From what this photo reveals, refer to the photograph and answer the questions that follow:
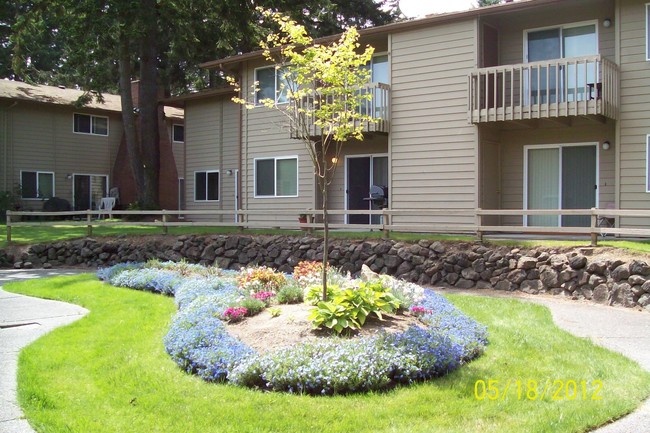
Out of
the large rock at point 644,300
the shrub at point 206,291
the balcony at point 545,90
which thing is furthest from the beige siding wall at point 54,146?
the large rock at point 644,300

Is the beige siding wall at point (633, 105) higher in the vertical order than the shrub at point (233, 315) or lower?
higher

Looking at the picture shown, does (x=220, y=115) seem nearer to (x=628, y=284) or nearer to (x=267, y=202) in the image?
(x=267, y=202)

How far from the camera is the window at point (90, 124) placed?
30219 mm

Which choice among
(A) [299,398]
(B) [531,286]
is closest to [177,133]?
(B) [531,286]

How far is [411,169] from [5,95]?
1954 centimetres

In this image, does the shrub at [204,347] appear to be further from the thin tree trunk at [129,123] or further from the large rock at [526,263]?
the thin tree trunk at [129,123]

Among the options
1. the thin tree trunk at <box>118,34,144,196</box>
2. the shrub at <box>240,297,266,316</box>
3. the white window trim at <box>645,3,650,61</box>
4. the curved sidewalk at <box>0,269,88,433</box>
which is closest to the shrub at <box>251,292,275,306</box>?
the shrub at <box>240,297,266,316</box>

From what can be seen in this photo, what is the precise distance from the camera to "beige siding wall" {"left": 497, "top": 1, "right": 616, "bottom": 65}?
14672 mm

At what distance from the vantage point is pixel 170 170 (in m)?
30.3

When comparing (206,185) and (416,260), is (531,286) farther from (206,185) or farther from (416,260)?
(206,185)

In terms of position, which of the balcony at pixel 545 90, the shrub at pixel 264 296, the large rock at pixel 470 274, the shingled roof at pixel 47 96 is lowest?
the large rock at pixel 470 274

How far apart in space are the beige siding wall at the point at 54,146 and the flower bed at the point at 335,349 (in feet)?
75.3

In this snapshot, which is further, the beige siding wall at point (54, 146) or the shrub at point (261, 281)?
the beige siding wall at point (54, 146)

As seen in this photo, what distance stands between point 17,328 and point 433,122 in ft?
37.3
